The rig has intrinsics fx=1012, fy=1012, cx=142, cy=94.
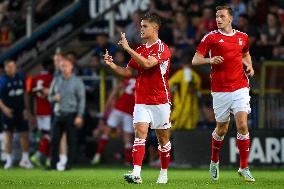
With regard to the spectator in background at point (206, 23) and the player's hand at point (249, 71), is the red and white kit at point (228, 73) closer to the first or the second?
the player's hand at point (249, 71)

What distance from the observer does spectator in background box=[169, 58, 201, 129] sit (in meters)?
21.1

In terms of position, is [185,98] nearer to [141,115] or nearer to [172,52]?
[172,52]

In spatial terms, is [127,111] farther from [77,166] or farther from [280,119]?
[280,119]

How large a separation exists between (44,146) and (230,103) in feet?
24.9

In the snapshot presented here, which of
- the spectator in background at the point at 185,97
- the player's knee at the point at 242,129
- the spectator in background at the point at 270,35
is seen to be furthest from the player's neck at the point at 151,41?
the spectator in background at the point at 270,35

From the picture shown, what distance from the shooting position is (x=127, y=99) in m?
22.0

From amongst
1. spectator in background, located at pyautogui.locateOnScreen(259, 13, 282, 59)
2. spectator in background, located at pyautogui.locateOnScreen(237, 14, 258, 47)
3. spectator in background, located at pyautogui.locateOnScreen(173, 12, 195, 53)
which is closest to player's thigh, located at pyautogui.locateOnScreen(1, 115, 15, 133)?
spectator in background, located at pyautogui.locateOnScreen(173, 12, 195, 53)

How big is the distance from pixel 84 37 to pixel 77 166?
5245 mm

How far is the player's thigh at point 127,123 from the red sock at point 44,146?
1.69 m

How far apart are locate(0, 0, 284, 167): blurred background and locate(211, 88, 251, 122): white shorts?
533 centimetres

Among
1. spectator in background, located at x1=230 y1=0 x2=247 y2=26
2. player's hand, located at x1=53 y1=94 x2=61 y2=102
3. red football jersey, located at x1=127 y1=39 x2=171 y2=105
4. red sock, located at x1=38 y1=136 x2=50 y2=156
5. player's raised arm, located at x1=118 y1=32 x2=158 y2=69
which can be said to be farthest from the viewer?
spectator in background, located at x1=230 y1=0 x2=247 y2=26

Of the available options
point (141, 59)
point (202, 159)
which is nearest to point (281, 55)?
point (202, 159)

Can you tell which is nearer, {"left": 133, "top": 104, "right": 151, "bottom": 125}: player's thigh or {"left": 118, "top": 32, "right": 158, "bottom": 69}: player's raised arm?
{"left": 118, "top": 32, "right": 158, "bottom": 69}: player's raised arm

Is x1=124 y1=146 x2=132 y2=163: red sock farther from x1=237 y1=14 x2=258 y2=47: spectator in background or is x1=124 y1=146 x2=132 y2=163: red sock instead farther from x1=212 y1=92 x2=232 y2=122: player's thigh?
x1=212 y1=92 x2=232 y2=122: player's thigh
